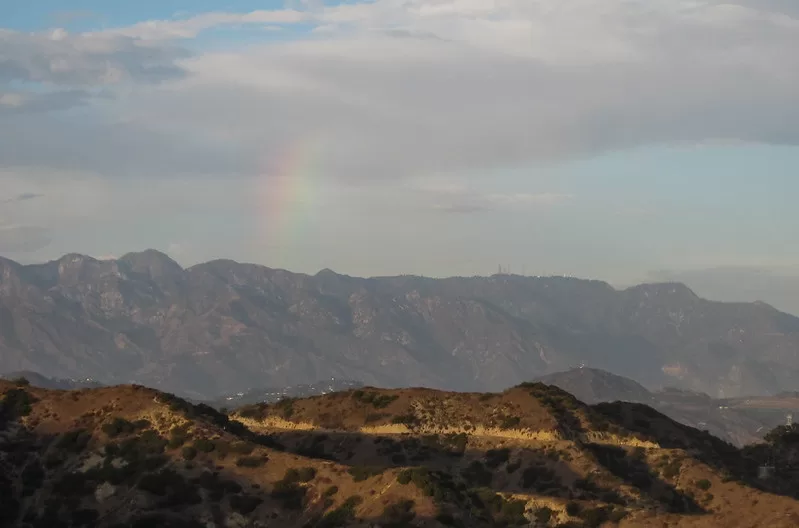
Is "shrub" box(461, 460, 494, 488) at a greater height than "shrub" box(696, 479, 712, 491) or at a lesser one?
greater

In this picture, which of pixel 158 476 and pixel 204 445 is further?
pixel 204 445

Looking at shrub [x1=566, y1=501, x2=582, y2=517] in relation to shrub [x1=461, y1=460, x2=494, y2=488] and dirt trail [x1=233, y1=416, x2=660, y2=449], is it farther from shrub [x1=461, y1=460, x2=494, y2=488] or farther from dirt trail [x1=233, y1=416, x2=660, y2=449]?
dirt trail [x1=233, y1=416, x2=660, y2=449]

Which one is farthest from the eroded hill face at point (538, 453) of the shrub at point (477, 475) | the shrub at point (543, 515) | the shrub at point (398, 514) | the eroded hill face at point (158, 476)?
the eroded hill face at point (158, 476)

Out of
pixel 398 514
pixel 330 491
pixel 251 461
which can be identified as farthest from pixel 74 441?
pixel 398 514

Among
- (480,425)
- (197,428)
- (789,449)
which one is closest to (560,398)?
(480,425)

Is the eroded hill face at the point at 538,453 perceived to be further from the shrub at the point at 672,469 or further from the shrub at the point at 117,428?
the shrub at the point at 117,428

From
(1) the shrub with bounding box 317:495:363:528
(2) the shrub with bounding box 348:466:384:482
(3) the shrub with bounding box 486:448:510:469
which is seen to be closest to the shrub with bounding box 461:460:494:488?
(3) the shrub with bounding box 486:448:510:469

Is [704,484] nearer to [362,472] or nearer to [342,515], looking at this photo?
[362,472]

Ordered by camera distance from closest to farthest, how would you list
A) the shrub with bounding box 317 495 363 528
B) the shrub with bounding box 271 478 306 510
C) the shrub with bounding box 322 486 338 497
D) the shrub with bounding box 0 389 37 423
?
1. the shrub with bounding box 317 495 363 528
2. the shrub with bounding box 322 486 338 497
3. the shrub with bounding box 271 478 306 510
4. the shrub with bounding box 0 389 37 423
